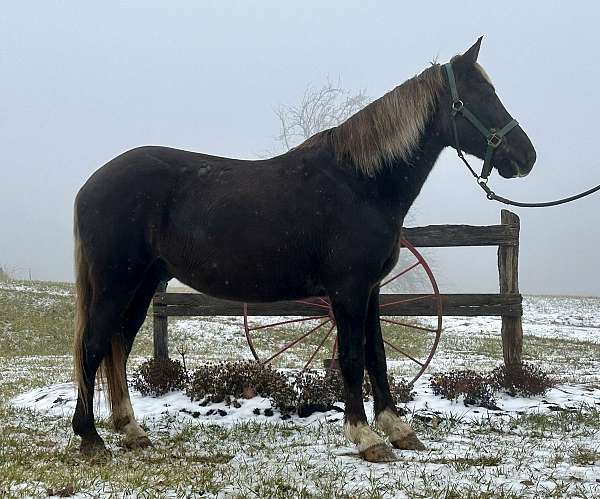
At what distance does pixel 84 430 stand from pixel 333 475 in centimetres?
195

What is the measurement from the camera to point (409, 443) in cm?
410

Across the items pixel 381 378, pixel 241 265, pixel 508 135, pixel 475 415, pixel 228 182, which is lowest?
pixel 475 415

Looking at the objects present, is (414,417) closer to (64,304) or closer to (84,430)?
(84,430)

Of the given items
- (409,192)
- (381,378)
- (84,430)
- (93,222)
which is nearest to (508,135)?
(409,192)

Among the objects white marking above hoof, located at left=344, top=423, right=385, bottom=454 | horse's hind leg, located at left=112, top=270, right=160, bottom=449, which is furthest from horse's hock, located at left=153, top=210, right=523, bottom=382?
white marking above hoof, located at left=344, top=423, right=385, bottom=454

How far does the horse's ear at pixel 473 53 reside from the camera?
416 centimetres

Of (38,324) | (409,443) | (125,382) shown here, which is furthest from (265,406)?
(38,324)

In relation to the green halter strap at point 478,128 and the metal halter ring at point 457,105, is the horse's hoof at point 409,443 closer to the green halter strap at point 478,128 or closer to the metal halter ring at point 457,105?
the green halter strap at point 478,128

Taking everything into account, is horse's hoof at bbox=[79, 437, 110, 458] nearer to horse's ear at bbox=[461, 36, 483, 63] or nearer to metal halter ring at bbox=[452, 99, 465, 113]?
metal halter ring at bbox=[452, 99, 465, 113]

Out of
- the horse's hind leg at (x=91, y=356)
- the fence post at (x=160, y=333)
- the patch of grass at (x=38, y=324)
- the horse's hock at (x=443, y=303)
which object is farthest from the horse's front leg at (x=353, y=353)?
the patch of grass at (x=38, y=324)

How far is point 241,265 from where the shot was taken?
4043 millimetres

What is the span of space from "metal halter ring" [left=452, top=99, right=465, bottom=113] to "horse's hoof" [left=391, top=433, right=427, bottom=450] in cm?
241

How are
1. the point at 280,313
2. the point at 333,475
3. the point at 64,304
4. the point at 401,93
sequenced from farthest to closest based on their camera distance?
1. the point at 64,304
2. the point at 280,313
3. the point at 401,93
4. the point at 333,475

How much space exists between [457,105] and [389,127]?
0.53 meters
